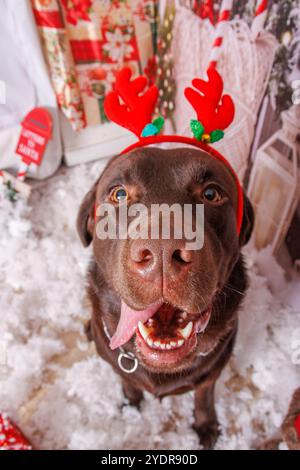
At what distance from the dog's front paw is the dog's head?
2.10 feet

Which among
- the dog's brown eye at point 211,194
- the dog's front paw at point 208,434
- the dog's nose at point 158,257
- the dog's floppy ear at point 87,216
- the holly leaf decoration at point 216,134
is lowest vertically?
the dog's front paw at point 208,434

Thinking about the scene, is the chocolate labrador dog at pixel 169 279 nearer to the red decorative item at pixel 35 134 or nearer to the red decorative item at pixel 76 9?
the red decorative item at pixel 35 134

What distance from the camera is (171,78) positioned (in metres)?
2.47

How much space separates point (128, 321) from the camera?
127 centimetres

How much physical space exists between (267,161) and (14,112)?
1.58 metres

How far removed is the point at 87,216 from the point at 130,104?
503 mm

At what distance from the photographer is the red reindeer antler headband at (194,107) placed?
4.19ft

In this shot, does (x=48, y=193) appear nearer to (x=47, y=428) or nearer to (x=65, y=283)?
(x=65, y=283)

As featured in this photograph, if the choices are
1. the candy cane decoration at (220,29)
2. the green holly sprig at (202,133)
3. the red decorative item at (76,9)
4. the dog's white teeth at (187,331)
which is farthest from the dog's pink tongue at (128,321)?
the red decorative item at (76,9)

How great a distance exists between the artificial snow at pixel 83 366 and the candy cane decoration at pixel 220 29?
111 cm

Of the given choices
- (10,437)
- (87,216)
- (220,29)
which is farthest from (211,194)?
(10,437)

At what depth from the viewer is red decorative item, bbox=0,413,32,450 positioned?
165cm

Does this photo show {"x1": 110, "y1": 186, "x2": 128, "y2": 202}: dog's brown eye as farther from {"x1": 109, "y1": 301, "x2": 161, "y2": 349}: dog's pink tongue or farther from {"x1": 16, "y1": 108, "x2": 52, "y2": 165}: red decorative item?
{"x1": 16, "y1": 108, "x2": 52, "y2": 165}: red decorative item

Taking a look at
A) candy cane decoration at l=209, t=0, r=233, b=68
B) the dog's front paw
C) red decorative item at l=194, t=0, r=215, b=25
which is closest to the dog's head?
the dog's front paw
